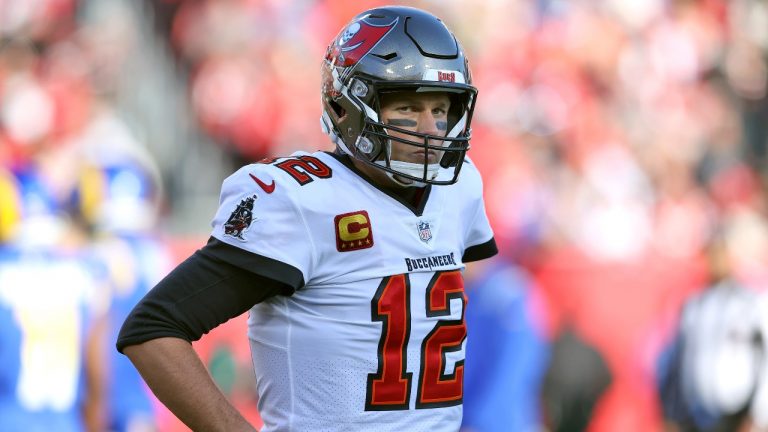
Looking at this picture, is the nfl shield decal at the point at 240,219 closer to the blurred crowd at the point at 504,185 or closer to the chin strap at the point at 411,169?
the chin strap at the point at 411,169

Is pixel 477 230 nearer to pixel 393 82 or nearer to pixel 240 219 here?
pixel 393 82

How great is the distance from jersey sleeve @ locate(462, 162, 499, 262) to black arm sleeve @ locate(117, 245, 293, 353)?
765mm

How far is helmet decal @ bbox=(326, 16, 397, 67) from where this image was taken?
3029mm

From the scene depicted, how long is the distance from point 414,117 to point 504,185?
6536mm

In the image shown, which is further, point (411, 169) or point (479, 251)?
point (479, 251)

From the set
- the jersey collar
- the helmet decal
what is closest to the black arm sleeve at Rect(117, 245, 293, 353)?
the jersey collar

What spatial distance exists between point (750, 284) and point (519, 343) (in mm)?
1559

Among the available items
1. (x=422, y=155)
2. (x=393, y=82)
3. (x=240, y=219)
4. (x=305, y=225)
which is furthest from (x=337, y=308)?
(x=393, y=82)

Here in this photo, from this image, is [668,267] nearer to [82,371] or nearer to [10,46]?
[82,371]

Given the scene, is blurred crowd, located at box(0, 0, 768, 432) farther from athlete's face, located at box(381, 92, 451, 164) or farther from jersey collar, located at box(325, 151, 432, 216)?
athlete's face, located at box(381, 92, 451, 164)

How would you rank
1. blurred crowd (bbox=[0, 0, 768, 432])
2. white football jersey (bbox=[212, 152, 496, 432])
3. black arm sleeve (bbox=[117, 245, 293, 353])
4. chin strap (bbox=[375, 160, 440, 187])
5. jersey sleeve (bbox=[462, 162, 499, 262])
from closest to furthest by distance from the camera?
black arm sleeve (bbox=[117, 245, 293, 353])
white football jersey (bbox=[212, 152, 496, 432])
chin strap (bbox=[375, 160, 440, 187])
jersey sleeve (bbox=[462, 162, 499, 262])
blurred crowd (bbox=[0, 0, 768, 432])

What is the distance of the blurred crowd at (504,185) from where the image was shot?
645 centimetres

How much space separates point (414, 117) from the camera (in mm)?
3006

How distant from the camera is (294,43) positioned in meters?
10.4
